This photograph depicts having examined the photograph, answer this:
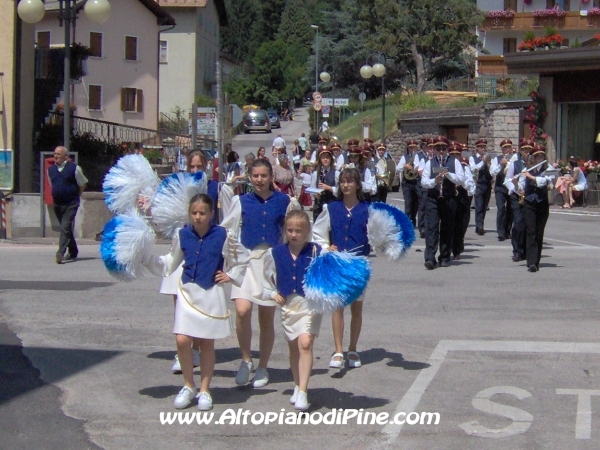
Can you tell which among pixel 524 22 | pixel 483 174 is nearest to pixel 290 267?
pixel 483 174

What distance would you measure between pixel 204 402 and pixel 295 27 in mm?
103598

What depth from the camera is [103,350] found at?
8.12m

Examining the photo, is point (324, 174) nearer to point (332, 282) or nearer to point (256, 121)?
point (332, 282)

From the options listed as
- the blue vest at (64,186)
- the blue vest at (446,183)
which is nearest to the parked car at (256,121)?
the blue vest at (64,186)

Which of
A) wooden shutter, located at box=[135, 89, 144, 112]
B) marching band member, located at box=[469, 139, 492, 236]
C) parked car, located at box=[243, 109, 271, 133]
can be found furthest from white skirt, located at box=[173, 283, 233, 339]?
parked car, located at box=[243, 109, 271, 133]

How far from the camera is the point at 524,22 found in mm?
51406

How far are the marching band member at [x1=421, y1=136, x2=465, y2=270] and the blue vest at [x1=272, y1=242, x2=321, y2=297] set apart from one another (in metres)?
6.74

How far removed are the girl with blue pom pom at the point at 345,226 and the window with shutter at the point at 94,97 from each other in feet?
136

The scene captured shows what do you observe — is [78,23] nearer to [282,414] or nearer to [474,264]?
[474,264]

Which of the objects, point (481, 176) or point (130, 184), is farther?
point (481, 176)

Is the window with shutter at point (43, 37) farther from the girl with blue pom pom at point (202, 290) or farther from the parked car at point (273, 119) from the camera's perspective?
the girl with blue pom pom at point (202, 290)

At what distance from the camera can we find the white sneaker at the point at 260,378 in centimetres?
690

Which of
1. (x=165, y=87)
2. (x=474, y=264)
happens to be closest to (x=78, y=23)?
(x=165, y=87)

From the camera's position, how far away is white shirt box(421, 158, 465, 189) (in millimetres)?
12867
